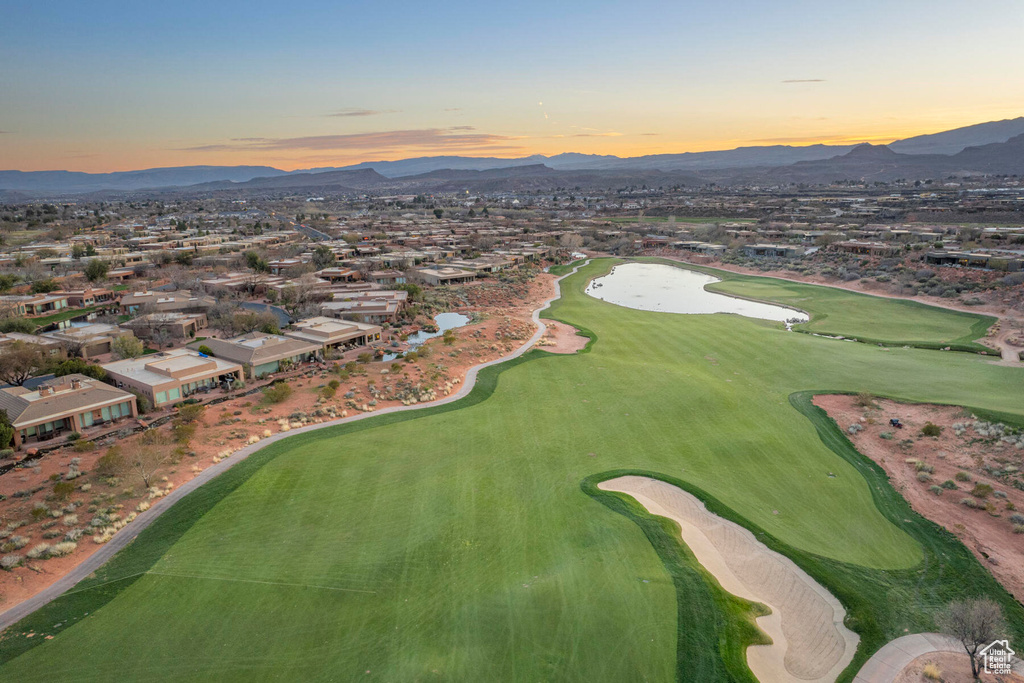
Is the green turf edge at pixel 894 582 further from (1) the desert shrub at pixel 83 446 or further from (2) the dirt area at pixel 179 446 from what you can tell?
(1) the desert shrub at pixel 83 446

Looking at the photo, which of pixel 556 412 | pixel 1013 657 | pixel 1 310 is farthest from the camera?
pixel 1 310

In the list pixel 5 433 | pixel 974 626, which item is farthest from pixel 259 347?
pixel 974 626

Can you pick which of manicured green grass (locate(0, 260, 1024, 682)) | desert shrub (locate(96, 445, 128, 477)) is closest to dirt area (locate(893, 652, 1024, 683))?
manicured green grass (locate(0, 260, 1024, 682))

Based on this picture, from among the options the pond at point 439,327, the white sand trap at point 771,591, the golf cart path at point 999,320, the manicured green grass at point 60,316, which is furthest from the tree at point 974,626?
the manicured green grass at point 60,316

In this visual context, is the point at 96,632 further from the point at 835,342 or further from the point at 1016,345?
the point at 1016,345

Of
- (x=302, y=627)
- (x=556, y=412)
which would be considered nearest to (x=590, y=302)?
(x=556, y=412)

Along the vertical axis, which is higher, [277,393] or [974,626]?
[277,393]

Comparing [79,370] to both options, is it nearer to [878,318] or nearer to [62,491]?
[62,491]
